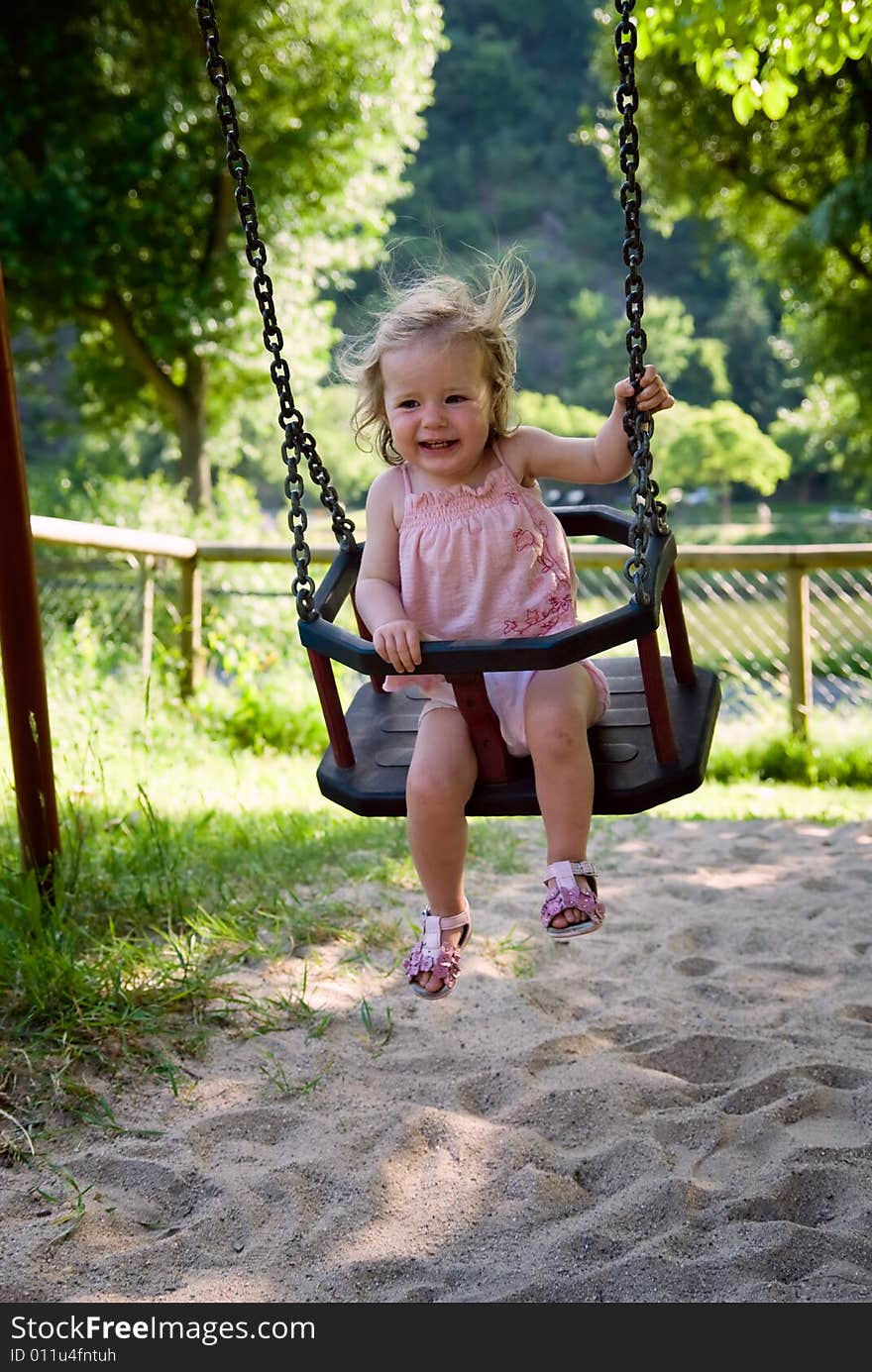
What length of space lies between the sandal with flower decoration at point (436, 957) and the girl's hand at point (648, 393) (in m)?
0.92

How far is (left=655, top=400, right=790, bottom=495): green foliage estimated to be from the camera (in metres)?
29.0

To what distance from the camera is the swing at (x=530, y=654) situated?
1.95 m

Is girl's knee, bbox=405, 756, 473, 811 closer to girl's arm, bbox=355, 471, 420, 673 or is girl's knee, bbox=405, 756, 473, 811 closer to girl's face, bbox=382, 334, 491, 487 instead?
girl's arm, bbox=355, 471, 420, 673

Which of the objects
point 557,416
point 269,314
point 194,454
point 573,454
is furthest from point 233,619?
point 557,416

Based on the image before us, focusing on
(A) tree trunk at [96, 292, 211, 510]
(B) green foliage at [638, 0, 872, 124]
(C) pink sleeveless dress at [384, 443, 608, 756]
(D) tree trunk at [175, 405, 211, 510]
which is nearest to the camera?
(C) pink sleeveless dress at [384, 443, 608, 756]

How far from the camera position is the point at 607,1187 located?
238cm

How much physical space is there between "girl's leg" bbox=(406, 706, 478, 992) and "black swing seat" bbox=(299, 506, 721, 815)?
0.03 m

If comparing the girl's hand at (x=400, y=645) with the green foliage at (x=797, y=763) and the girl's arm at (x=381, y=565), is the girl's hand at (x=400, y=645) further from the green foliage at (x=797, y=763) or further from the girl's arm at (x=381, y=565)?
the green foliage at (x=797, y=763)

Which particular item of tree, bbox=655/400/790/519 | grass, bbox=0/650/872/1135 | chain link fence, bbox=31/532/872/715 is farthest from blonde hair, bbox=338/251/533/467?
tree, bbox=655/400/790/519

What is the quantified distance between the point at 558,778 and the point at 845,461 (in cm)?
1879

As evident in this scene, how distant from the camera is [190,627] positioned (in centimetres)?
632

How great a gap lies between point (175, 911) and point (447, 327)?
1779mm

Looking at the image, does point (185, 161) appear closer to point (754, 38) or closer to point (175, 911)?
point (754, 38)

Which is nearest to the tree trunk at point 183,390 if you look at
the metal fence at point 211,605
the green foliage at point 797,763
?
the metal fence at point 211,605
